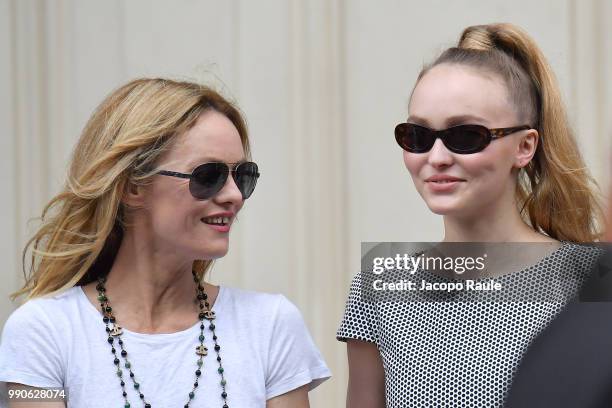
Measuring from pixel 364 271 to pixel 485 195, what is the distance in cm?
40

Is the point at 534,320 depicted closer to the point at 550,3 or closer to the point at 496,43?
the point at 496,43

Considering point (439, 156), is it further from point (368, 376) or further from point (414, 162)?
point (368, 376)

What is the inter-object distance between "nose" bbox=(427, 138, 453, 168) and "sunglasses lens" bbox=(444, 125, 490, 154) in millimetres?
13

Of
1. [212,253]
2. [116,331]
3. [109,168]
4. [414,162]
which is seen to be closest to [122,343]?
[116,331]

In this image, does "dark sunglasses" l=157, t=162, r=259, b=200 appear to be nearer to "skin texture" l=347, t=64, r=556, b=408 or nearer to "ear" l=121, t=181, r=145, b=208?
"ear" l=121, t=181, r=145, b=208

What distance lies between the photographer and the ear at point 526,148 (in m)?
2.21

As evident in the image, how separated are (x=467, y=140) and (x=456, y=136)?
0.02 metres

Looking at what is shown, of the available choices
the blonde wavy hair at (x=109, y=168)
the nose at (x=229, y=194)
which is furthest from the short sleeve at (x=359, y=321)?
the blonde wavy hair at (x=109, y=168)

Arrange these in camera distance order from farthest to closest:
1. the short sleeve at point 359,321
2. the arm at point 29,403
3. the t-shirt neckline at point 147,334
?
the short sleeve at point 359,321 → the t-shirt neckline at point 147,334 → the arm at point 29,403

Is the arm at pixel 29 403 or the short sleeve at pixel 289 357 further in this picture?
the short sleeve at pixel 289 357

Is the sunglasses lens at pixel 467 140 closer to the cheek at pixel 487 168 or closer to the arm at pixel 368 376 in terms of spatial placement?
the cheek at pixel 487 168

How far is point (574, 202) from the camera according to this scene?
2309 mm

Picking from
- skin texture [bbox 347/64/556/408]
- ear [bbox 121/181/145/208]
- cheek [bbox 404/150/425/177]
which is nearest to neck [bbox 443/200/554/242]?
skin texture [bbox 347/64/556/408]

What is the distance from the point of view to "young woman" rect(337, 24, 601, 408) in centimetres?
214
